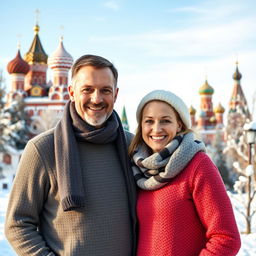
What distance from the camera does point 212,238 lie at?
2451mm

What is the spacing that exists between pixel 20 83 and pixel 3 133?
1213 centimetres

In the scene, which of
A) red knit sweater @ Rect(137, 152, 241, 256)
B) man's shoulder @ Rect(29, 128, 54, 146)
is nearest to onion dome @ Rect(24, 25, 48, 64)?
man's shoulder @ Rect(29, 128, 54, 146)

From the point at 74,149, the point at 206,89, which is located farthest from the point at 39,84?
the point at 74,149

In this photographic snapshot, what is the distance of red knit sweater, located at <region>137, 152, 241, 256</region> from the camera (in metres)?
2.44

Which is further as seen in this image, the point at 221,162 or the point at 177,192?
the point at 221,162

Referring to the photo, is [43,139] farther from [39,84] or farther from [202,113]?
[202,113]

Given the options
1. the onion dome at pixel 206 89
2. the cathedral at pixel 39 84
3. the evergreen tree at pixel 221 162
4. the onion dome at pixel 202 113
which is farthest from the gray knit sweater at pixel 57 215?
the onion dome at pixel 206 89

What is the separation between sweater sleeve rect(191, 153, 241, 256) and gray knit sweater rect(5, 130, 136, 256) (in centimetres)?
46

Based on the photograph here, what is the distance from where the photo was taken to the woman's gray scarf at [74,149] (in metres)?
2.62

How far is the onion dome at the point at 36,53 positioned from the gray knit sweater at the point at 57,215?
41.8 m

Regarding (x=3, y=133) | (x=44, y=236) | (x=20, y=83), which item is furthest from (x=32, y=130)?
(x=44, y=236)

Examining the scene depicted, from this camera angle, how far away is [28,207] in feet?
8.75

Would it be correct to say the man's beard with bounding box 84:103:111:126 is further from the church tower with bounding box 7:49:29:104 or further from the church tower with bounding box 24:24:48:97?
the church tower with bounding box 24:24:48:97

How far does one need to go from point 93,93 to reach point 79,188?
0.52 meters
